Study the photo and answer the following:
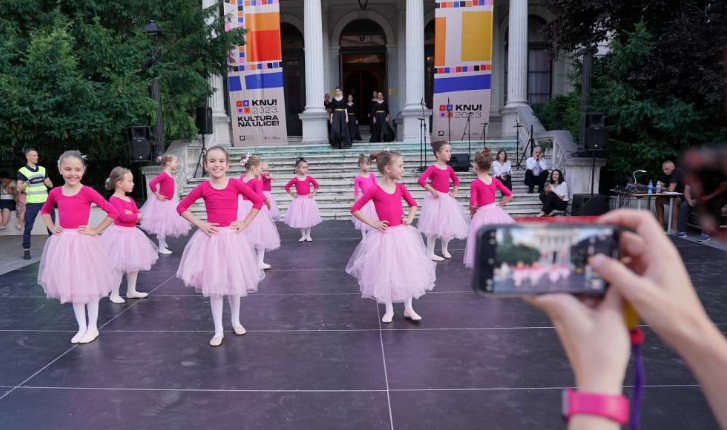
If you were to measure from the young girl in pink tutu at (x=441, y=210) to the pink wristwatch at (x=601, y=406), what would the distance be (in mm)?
7565

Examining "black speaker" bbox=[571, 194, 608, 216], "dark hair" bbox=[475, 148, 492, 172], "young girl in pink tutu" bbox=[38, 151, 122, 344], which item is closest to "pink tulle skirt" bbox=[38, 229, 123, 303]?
"young girl in pink tutu" bbox=[38, 151, 122, 344]

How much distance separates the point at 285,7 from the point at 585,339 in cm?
2291

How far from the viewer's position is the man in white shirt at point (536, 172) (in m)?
14.4

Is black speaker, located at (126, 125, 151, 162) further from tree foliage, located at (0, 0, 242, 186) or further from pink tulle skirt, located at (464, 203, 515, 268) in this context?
pink tulle skirt, located at (464, 203, 515, 268)

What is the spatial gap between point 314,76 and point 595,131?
10.1 m

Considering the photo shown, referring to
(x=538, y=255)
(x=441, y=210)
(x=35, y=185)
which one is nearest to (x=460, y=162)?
(x=441, y=210)

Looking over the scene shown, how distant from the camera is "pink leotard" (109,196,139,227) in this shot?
6710 millimetres

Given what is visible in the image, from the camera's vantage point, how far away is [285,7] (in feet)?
71.8

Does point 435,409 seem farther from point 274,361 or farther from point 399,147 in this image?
point 399,147

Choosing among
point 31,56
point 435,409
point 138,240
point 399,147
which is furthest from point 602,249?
point 399,147

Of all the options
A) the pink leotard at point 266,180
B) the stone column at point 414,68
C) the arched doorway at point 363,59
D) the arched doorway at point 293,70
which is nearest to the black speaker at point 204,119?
the pink leotard at point 266,180

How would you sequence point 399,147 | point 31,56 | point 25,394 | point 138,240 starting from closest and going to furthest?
point 25,394
point 138,240
point 31,56
point 399,147

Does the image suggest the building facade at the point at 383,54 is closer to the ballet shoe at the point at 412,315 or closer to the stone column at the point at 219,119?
the stone column at the point at 219,119

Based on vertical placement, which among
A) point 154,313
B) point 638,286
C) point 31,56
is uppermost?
point 31,56
